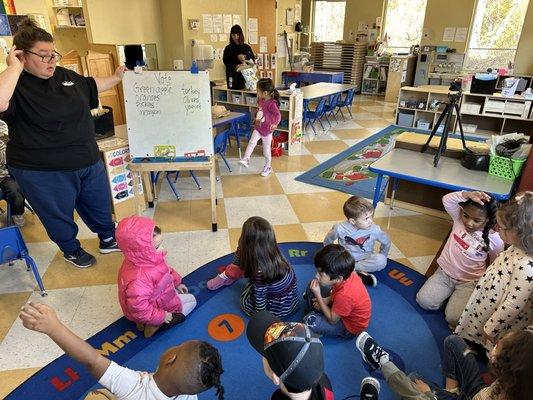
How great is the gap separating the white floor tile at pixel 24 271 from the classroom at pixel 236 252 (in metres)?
0.01

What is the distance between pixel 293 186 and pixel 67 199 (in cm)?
247

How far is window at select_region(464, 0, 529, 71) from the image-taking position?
25.1ft

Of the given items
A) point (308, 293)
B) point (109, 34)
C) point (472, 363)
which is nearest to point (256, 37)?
point (109, 34)

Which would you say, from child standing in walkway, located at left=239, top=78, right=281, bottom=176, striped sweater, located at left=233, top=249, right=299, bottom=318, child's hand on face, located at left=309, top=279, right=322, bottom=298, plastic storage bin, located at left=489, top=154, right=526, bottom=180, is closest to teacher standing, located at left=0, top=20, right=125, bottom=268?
striped sweater, located at left=233, top=249, right=299, bottom=318

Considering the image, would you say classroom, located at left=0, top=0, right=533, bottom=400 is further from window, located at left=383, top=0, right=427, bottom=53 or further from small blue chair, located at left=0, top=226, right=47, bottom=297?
window, located at left=383, top=0, right=427, bottom=53

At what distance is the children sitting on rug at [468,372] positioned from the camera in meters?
1.06

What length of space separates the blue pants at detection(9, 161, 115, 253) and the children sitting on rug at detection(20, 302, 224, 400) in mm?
1560

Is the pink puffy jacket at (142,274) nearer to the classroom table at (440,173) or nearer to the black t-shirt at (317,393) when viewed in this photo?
the black t-shirt at (317,393)

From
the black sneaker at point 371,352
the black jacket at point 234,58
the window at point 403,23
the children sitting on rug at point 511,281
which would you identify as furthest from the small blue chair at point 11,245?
the window at point 403,23

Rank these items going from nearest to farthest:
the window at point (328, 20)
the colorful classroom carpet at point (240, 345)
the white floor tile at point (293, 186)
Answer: the colorful classroom carpet at point (240, 345)
the white floor tile at point (293, 186)
the window at point (328, 20)

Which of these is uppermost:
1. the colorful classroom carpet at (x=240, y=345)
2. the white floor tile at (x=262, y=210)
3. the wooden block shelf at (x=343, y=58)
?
the wooden block shelf at (x=343, y=58)

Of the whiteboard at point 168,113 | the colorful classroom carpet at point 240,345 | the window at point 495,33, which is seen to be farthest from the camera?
the window at point 495,33

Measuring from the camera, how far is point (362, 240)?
2.68 m

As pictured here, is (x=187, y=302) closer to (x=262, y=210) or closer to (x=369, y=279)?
(x=369, y=279)
